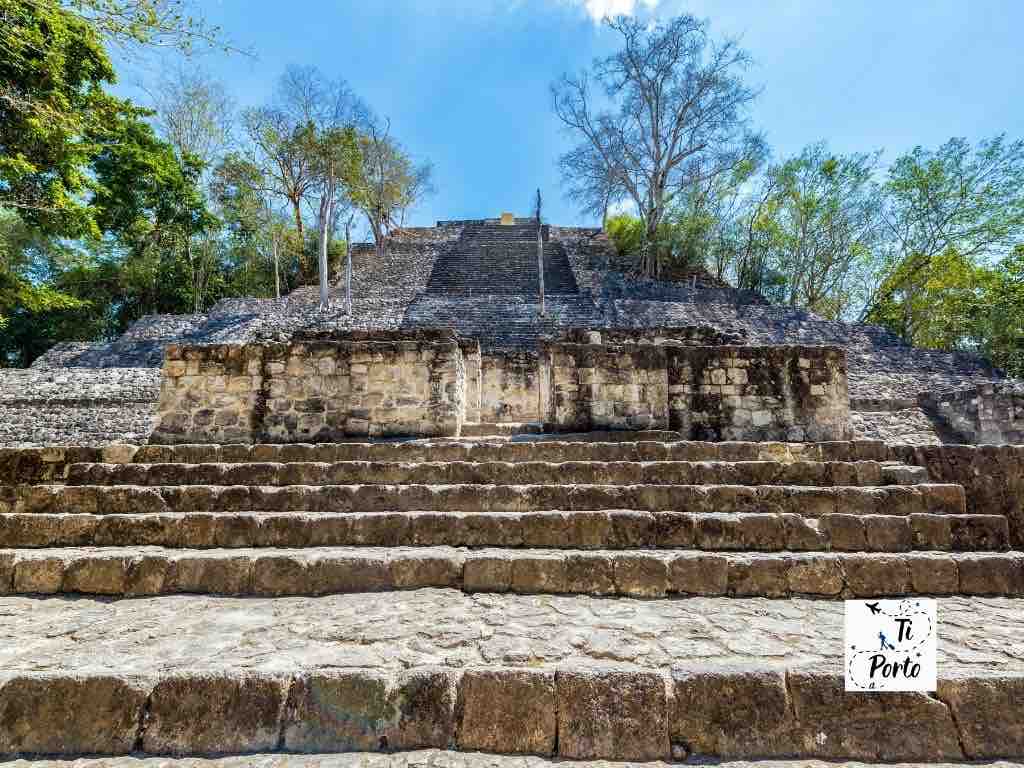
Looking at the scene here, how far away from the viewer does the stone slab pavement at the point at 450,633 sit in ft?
6.41

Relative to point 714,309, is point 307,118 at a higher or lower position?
higher

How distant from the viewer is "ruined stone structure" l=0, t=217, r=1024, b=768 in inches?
68.6

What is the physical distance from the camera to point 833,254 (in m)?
24.3

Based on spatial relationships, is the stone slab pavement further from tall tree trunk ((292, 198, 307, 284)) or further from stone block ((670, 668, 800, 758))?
tall tree trunk ((292, 198, 307, 284))

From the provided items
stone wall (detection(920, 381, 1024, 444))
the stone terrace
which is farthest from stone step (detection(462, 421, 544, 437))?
stone wall (detection(920, 381, 1024, 444))

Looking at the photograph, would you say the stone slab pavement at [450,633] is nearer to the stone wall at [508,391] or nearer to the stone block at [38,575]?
the stone block at [38,575]

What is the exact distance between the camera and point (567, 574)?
2.87 meters

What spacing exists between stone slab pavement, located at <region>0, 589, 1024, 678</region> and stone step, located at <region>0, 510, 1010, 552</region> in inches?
20.9

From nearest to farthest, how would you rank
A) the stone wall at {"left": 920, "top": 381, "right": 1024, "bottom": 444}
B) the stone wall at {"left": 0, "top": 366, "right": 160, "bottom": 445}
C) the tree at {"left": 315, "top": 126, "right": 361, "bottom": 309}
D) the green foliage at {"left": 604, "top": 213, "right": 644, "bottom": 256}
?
the stone wall at {"left": 0, "top": 366, "right": 160, "bottom": 445}
the stone wall at {"left": 920, "top": 381, "right": 1024, "bottom": 444}
the tree at {"left": 315, "top": 126, "right": 361, "bottom": 309}
the green foliage at {"left": 604, "top": 213, "right": 644, "bottom": 256}

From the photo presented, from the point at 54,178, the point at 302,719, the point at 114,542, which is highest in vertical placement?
the point at 54,178

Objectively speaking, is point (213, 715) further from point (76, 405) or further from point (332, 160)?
point (332, 160)

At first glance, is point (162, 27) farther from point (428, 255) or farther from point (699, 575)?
point (428, 255)

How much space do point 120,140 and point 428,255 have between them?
1518cm

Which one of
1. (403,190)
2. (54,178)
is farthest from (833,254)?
(54,178)
